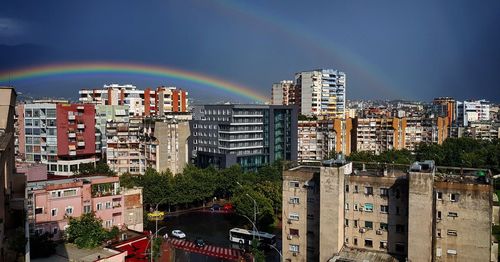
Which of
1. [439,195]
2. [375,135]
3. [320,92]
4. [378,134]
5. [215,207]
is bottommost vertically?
[215,207]

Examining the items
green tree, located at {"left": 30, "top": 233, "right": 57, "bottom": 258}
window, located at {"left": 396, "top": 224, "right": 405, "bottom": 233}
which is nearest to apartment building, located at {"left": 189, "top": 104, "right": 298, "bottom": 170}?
green tree, located at {"left": 30, "top": 233, "right": 57, "bottom": 258}

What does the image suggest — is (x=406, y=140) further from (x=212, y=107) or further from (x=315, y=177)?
(x=315, y=177)

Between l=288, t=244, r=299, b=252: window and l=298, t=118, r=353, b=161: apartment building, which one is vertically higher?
l=298, t=118, r=353, b=161: apartment building

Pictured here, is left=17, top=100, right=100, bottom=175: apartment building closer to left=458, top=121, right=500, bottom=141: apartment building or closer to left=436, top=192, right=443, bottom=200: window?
left=436, top=192, right=443, bottom=200: window

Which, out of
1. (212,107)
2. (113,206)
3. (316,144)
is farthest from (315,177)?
(316,144)

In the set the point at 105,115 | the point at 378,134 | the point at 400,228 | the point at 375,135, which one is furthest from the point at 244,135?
the point at 400,228

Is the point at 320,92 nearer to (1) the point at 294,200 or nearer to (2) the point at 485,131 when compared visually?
(2) the point at 485,131
